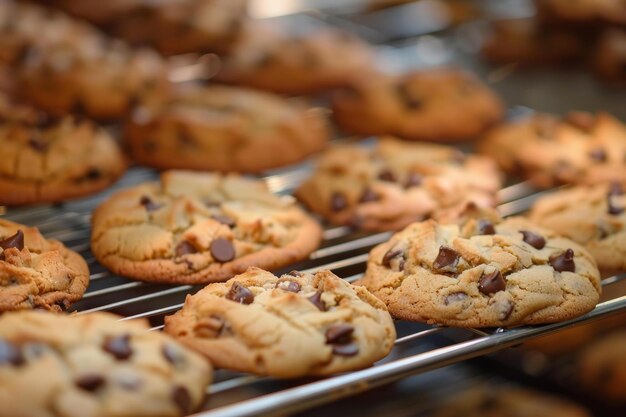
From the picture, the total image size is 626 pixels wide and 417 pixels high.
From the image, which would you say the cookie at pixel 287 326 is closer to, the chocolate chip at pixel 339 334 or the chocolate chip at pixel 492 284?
the chocolate chip at pixel 339 334

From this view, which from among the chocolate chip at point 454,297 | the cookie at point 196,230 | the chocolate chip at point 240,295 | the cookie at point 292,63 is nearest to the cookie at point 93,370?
the chocolate chip at point 240,295

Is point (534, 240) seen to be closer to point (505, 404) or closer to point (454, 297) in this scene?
point (454, 297)

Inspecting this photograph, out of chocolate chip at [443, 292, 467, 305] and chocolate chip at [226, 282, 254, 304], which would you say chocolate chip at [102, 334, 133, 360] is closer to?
chocolate chip at [226, 282, 254, 304]

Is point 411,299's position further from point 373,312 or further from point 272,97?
point 272,97

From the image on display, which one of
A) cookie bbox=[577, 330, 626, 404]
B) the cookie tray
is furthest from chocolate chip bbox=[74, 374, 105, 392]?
cookie bbox=[577, 330, 626, 404]

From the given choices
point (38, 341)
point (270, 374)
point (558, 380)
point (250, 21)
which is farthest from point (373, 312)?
point (250, 21)
